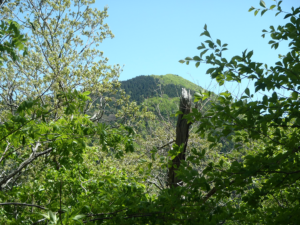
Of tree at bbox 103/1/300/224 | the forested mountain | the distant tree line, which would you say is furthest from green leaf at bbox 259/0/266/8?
the distant tree line

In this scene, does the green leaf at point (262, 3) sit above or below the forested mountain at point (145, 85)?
below

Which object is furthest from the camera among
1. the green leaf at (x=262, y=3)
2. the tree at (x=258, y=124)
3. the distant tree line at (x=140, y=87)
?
the distant tree line at (x=140, y=87)

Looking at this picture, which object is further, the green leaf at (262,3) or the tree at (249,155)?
the green leaf at (262,3)

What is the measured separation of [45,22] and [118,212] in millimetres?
11709

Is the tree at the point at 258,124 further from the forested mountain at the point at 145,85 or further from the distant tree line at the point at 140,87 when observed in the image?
the distant tree line at the point at 140,87

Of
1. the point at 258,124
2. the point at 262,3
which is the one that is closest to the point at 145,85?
the point at 262,3

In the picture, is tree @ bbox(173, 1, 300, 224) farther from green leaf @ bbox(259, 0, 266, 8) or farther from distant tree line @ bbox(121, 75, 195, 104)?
distant tree line @ bbox(121, 75, 195, 104)

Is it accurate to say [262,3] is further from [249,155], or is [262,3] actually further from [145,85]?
[145,85]

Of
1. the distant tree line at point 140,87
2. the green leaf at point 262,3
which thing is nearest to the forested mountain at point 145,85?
the distant tree line at point 140,87

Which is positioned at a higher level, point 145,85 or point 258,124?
point 145,85

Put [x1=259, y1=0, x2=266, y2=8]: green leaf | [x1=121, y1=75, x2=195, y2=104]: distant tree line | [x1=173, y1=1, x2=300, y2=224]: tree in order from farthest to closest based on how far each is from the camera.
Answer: [x1=121, y1=75, x2=195, y2=104]: distant tree line → [x1=259, y1=0, x2=266, y2=8]: green leaf → [x1=173, y1=1, x2=300, y2=224]: tree

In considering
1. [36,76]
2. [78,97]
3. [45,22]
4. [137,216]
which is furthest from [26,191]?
[45,22]

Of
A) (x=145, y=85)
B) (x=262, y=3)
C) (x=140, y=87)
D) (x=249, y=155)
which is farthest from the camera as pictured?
(x=145, y=85)

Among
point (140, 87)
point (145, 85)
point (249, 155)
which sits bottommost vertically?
point (249, 155)
